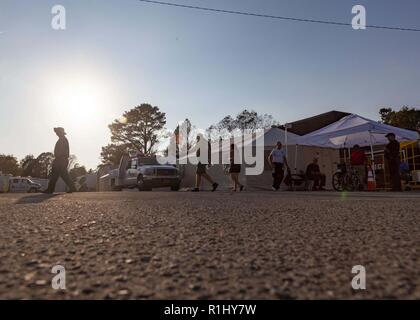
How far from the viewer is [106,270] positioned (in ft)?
4.83

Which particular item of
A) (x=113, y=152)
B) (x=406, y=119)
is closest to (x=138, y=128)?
(x=113, y=152)

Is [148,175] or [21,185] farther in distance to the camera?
[21,185]

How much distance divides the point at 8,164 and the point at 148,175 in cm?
6402

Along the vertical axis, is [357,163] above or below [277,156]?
below

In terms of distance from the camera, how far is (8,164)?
6988 cm

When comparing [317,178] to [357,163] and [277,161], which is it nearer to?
[357,163]

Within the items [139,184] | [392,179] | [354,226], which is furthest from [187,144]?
[354,226]

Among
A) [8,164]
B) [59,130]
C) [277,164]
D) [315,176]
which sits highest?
[8,164]

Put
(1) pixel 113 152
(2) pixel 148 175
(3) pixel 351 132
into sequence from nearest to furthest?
(3) pixel 351 132, (2) pixel 148 175, (1) pixel 113 152

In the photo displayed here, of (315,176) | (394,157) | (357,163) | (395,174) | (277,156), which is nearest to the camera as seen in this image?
(394,157)

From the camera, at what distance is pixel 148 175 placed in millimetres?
17062
